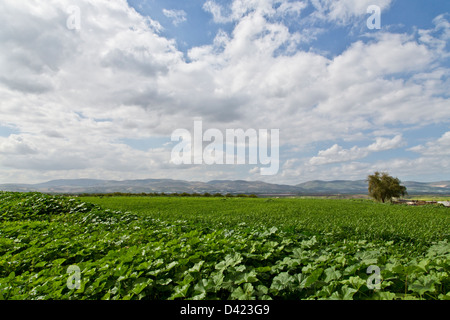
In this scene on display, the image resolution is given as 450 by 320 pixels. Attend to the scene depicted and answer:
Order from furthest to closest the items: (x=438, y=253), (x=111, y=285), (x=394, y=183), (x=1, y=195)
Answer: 1. (x=394, y=183)
2. (x=1, y=195)
3. (x=438, y=253)
4. (x=111, y=285)

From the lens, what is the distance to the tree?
67.1 meters

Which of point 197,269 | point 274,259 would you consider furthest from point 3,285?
point 274,259

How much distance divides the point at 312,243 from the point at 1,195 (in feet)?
91.8

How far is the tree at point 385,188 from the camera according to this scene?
2643 inches

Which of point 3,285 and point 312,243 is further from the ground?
point 312,243

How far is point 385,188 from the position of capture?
67.6 metres

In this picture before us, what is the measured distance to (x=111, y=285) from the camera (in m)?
5.14

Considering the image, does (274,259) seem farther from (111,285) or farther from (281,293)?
(111,285)

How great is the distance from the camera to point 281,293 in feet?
15.6
